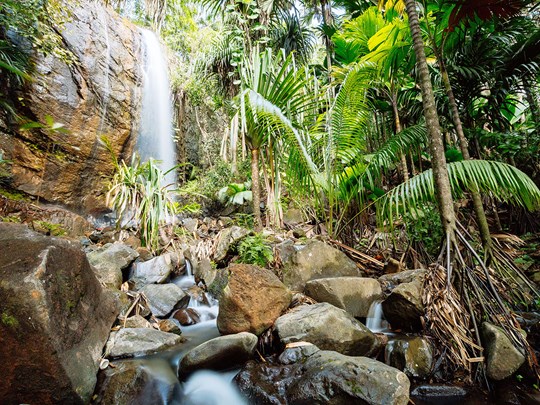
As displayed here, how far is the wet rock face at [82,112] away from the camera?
6.23m

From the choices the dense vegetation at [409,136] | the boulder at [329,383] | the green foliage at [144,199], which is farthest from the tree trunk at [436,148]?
the green foliage at [144,199]

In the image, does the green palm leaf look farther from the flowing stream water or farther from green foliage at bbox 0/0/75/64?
green foliage at bbox 0/0/75/64

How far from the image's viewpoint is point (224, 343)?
2.46m

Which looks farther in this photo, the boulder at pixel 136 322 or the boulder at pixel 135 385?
the boulder at pixel 136 322

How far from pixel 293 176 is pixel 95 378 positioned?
123 inches

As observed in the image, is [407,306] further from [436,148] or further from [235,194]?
[235,194]

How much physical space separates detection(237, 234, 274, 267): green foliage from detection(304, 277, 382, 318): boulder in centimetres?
68

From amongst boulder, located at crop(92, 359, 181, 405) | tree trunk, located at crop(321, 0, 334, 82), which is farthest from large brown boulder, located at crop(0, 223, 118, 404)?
tree trunk, located at crop(321, 0, 334, 82)

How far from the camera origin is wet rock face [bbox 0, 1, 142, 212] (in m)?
6.23

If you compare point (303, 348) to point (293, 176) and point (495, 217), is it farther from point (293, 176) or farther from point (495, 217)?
point (495, 217)

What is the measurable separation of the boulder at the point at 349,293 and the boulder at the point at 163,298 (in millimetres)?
1718

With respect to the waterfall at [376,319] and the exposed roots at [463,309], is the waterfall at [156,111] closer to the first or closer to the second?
the waterfall at [376,319]

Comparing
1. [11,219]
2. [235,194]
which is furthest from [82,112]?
[235,194]

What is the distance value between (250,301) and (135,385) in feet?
3.57
